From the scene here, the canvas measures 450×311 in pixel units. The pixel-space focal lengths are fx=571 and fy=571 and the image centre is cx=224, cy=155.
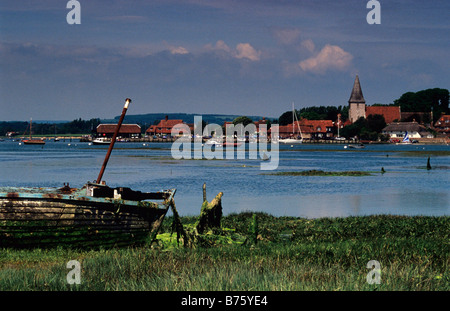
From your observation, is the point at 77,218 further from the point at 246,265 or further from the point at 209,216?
the point at 246,265

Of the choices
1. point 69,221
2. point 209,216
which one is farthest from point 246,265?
point 69,221

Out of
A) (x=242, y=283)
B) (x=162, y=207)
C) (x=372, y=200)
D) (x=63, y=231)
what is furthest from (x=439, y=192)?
(x=242, y=283)

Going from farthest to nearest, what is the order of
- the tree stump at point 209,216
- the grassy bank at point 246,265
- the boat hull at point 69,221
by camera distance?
1. the tree stump at point 209,216
2. the boat hull at point 69,221
3. the grassy bank at point 246,265

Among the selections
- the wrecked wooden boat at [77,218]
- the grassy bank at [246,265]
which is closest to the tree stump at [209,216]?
the grassy bank at [246,265]

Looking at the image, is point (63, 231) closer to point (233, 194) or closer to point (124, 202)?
point (124, 202)

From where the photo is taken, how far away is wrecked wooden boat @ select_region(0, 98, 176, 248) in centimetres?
1531

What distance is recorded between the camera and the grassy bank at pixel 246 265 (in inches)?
402

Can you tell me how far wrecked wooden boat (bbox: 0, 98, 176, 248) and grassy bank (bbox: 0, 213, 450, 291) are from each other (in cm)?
39

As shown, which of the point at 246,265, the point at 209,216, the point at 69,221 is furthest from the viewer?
the point at 209,216

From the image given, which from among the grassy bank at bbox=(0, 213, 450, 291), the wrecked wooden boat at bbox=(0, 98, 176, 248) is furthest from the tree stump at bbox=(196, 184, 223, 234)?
the wrecked wooden boat at bbox=(0, 98, 176, 248)

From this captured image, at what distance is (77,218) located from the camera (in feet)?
52.4

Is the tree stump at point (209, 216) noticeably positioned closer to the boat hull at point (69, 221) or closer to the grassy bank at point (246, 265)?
the grassy bank at point (246, 265)

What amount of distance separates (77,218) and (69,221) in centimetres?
23
